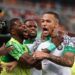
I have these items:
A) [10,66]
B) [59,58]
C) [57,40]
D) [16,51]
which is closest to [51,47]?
[57,40]

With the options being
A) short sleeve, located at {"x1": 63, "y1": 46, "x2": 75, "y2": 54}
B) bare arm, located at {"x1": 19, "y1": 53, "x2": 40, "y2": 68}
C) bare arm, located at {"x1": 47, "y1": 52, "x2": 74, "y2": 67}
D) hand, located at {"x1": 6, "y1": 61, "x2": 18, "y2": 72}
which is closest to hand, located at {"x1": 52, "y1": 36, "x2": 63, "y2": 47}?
short sleeve, located at {"x1": 63, "y1": 46, "x2": 75, "y2": 54}

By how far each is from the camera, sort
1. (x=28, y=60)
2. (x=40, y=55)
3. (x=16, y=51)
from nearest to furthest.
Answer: (x=40, y=55) → (x=28, y=60) → (x=16, y=51)

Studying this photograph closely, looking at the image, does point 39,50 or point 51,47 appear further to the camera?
point 39,50

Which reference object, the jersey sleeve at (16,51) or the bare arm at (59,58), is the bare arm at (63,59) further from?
the jersey sleeve at (16,51)

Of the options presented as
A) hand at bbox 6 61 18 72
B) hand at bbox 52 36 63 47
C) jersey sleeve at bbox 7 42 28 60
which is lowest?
hand at bbox 6 61 18 72

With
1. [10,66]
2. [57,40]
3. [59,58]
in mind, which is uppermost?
[57,40]

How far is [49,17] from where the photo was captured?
4.73 metres

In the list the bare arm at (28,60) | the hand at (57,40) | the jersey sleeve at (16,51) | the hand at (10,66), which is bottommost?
the hand at (10,66)

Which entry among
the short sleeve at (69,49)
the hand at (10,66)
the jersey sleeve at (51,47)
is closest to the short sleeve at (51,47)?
the jersey sleeve at (51,47)

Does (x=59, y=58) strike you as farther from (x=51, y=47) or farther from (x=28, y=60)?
(x=28, y=60)

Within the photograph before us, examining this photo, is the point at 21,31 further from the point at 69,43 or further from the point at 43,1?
the point at 43,1

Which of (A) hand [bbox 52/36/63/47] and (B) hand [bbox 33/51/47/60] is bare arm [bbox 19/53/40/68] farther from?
(A) hand [bbox 52/36/63/47]

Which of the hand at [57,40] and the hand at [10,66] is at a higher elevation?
the hand at [57,40]

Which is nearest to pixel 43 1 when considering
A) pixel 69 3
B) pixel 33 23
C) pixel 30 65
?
pixel 69 3
